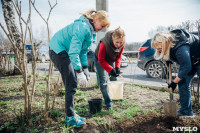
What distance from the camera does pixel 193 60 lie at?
2.26 meters

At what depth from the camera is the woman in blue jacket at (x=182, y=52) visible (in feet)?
6.70

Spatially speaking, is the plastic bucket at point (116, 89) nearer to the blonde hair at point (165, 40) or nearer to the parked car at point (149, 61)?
the blonde hair at point (165, 40)

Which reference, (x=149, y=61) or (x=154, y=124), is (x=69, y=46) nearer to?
(x=154, y=124)

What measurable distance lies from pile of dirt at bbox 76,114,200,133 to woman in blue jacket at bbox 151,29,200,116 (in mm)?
409

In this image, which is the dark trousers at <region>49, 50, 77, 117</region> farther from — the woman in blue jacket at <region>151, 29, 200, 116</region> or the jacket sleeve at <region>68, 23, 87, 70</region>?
the woman in blue jacket at <region>151, 29, 200, 116</region>

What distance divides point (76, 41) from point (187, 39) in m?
1.48

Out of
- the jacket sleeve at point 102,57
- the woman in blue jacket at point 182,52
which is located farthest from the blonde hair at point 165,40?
the jacket sleeve at point 102,57

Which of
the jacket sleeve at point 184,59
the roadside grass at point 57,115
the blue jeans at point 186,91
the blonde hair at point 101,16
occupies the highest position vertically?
the blonde hair at point 101,16

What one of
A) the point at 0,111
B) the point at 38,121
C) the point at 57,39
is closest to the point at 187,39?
the point at 57,39

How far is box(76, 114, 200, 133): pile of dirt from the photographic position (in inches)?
72.6

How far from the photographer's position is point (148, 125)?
1999mm

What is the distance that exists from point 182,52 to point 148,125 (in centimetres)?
104

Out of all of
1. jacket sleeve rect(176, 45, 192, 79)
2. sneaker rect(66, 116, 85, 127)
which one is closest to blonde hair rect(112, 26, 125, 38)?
jacket sleeve rect(176, 45, 192, 79)

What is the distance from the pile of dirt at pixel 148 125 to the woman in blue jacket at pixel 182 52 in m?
0.41
